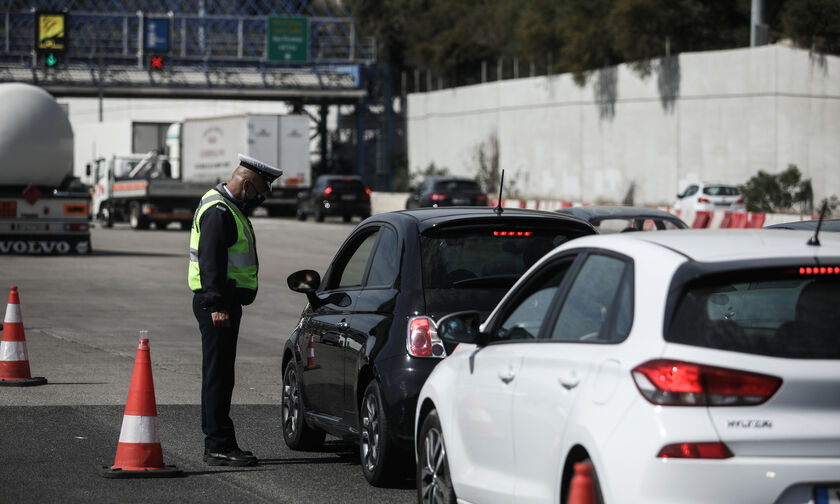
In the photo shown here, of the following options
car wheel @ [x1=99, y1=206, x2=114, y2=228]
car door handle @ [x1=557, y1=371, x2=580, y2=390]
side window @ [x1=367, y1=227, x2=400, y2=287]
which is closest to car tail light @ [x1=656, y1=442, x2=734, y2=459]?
car door handle @ [x1=557, y1=371, x2=580, y2=390]

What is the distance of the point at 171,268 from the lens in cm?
2998

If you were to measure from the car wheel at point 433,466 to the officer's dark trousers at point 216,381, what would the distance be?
7.02 ft

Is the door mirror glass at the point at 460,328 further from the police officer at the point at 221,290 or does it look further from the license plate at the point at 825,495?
the police officer at the point at 221,290

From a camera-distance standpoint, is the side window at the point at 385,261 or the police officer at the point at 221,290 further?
the police officer at the point at 221,290

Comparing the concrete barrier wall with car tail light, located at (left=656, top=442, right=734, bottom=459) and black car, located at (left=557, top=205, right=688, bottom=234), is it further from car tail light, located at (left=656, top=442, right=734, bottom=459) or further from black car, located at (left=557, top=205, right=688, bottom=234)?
car tail light, located at (left=656, top=442, right=734, bottom=459)

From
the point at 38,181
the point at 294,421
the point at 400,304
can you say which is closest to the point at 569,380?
the point at 400,304

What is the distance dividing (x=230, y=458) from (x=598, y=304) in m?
4.02

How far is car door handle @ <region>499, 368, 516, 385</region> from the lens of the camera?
6090 millimetres

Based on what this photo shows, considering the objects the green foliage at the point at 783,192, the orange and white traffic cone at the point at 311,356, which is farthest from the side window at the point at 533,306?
the green foliage at the point at 783,192

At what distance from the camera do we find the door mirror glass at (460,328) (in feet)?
21.4

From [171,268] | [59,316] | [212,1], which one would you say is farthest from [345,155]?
[59,316]

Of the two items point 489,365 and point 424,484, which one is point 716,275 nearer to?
point 489,365

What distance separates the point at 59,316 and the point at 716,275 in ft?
51.6

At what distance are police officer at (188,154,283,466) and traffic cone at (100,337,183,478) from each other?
496mm
